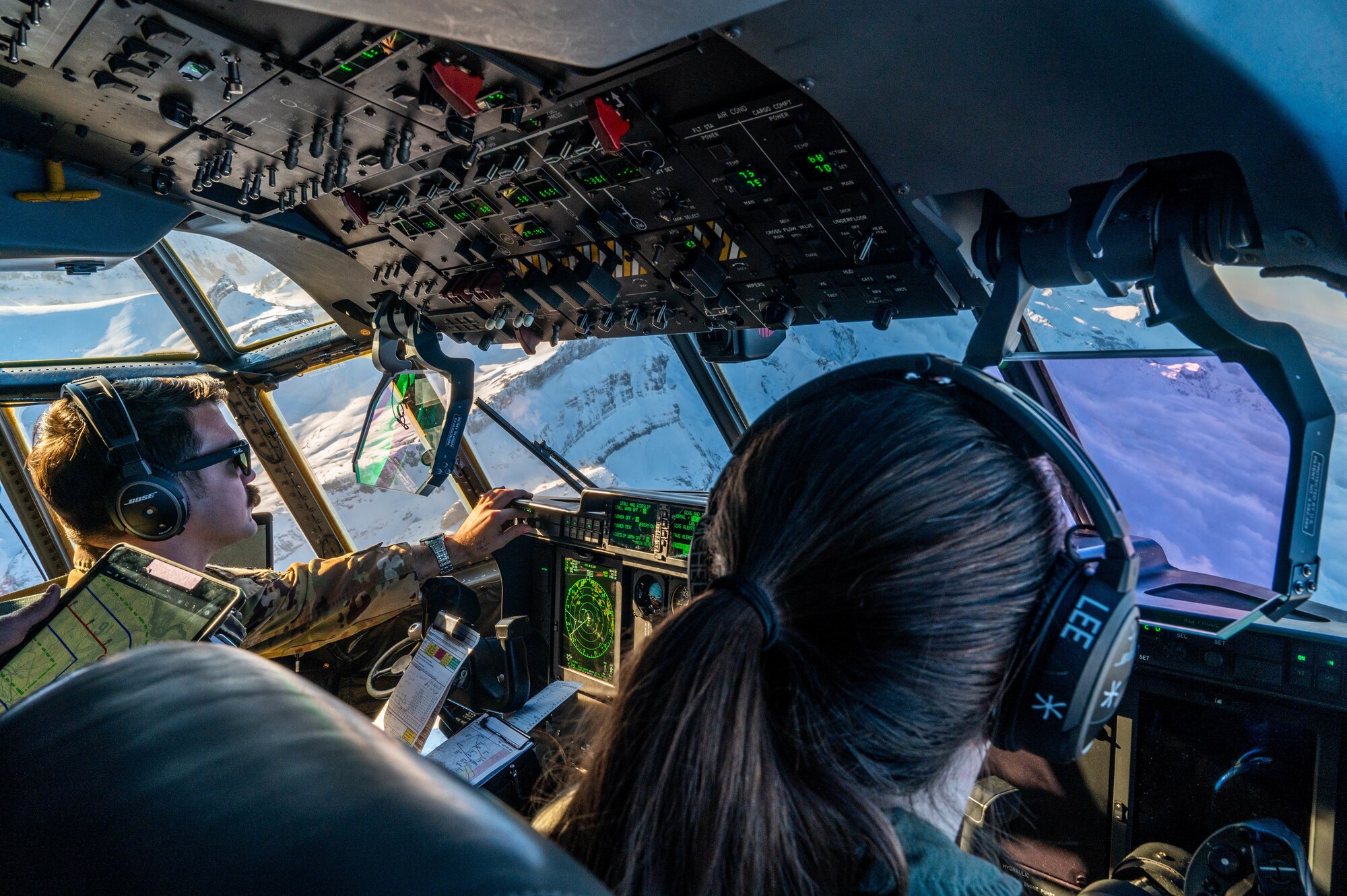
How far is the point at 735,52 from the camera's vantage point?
134cm

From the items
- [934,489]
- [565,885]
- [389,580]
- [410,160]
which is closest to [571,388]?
[389,580]

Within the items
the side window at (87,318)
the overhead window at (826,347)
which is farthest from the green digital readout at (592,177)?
the side window at (87,318)

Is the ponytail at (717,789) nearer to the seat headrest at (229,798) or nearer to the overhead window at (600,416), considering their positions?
the seat headrest at (229,798)

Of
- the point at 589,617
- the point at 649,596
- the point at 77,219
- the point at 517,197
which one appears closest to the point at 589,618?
the point at 589,617

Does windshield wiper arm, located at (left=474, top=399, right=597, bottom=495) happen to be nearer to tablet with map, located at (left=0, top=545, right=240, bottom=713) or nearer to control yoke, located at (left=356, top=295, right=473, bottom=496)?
control yoke, located at (left=356, top=295, right=473, bottom=496)

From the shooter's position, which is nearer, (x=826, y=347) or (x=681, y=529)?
(x=681, y=529)

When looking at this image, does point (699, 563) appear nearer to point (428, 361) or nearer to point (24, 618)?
point (24, 618)

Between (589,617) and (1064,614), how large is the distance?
213 centimetres

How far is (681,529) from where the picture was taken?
2.33m

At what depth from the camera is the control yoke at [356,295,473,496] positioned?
292cm

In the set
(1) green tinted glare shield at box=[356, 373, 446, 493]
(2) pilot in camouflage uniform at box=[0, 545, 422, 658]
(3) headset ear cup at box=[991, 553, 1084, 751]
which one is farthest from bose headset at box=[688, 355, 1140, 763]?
(1) green tinted glare shield at box=[356, 373, 446, 493]

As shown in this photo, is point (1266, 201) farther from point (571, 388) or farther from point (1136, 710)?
point (571, 388)

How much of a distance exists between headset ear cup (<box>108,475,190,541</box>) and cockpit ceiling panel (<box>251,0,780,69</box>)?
1357 mm

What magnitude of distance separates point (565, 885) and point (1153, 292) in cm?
118
